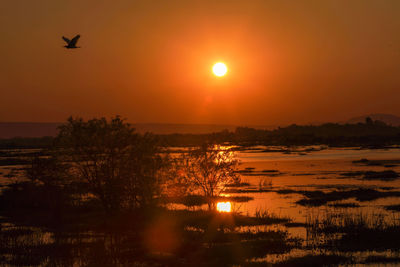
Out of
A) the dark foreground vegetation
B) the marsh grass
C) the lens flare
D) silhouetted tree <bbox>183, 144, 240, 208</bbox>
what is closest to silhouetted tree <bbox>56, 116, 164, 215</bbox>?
the dark foreground vegetation

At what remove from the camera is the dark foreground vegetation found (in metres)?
21.6

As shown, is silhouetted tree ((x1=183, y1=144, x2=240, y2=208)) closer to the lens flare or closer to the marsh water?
the lens flare

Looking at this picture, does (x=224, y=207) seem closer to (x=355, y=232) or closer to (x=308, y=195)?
(x=308, y=195)

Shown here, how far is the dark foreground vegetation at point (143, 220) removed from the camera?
21.6m

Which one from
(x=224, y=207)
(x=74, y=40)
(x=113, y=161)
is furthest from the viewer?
(x=224, y=207)

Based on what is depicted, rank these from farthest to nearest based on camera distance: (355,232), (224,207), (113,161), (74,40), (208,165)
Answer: (224,207)
(208,165)
(113,161)
(74,40)
(355,232)

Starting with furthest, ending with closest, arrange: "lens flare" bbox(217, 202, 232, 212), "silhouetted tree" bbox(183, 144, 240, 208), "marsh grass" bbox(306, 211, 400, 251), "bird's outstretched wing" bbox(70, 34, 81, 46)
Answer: "silhouetted tree" bbox(183, 144, 240, 208) → "lens flare" bbox(217, 202, 232, 212) → "bird's outstretched wing" bbox(70, 34, 81, 46) → "marsh grass" bbox(306, 211, 400, 251)

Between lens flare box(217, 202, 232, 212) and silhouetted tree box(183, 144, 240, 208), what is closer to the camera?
lens flare box(217, 202, 232, 212)

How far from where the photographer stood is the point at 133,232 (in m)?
27.2

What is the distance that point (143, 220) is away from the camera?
29.8 m

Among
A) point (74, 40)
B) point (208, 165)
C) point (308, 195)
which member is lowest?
point (308, 195)

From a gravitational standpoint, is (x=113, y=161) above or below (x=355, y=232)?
above

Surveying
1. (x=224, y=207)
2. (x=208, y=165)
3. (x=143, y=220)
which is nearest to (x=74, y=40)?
(x=143, y=220)

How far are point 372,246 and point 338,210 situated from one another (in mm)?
10236
